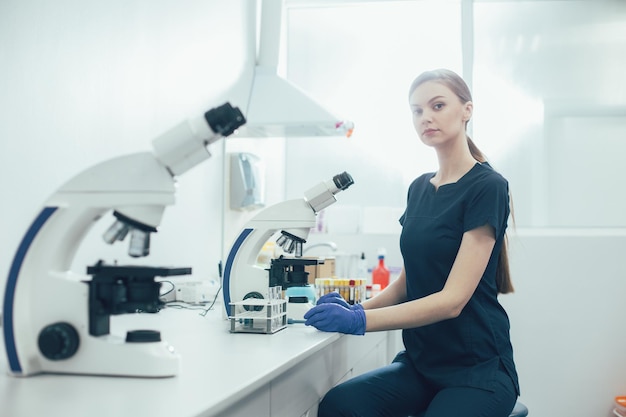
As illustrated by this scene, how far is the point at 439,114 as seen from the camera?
1.92 meters

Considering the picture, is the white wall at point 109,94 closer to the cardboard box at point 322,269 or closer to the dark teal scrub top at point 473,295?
the cardboard box at point 322,269

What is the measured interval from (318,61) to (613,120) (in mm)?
1761

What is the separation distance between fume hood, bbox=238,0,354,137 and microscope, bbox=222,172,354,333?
0.99 meters

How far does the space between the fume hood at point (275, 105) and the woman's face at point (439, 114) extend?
83 centimetres

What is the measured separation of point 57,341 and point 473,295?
3.69 feet

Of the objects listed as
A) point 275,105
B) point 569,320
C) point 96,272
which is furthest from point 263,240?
point 569,320

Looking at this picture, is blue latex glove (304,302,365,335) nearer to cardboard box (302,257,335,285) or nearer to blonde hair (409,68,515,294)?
blonde hair (409,68,515,294)

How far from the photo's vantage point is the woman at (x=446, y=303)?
1654mm

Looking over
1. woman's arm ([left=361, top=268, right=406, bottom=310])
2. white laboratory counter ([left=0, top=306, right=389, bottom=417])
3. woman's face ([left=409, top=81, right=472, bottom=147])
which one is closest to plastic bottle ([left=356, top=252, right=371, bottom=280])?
woman's arm ([left=361, top=268, right=406, bottom=310])

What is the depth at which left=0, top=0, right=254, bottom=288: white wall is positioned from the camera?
1521 mm

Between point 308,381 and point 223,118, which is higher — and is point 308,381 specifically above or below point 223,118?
below

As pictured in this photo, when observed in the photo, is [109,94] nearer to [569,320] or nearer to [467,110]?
[467,110]

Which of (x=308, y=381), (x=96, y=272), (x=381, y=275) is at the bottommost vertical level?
(x=308, y=381)

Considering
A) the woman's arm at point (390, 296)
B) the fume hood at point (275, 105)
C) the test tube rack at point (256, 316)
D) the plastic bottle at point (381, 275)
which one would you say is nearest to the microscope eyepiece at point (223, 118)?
the test tube rack at point (256, 316)
